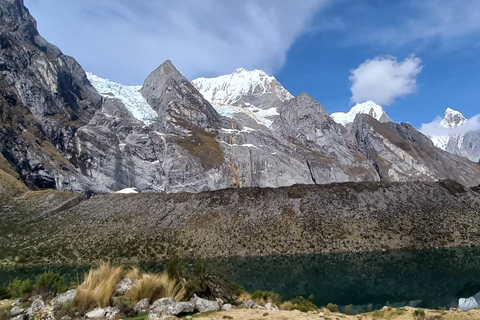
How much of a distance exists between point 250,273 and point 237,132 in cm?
15035

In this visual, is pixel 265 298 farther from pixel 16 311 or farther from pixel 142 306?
pixel 16 311

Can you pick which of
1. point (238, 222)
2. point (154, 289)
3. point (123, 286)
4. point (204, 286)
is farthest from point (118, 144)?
point (154, 289)

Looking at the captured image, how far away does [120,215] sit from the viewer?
64.9 meters

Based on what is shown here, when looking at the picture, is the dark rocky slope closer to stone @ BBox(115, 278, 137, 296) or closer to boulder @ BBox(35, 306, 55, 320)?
stone @ BBox(115, 278, 137, 296)

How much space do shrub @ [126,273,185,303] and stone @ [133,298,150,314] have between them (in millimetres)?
507

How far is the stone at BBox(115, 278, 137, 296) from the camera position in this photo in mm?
13398

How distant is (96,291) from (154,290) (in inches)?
87.5

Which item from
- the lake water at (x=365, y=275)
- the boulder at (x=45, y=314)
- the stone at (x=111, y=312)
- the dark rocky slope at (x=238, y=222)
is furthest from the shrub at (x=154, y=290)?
the dark rocky slope at (x=238, y=222)

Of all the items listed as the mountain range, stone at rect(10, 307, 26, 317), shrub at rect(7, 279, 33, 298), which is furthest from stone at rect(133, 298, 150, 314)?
the mountain range

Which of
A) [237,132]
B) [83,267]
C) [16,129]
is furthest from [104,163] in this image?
[83,267]

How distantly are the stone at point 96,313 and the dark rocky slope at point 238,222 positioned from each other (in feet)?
140

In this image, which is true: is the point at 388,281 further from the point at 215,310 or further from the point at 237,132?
the point at 237,132

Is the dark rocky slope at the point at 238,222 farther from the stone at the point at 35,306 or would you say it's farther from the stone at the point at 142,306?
the stone at the point at 142,306

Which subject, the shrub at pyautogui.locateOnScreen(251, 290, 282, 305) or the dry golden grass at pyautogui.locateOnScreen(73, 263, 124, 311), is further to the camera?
the shrub at pyautogui.locateOnScreen(251, 290, 282, 305)
